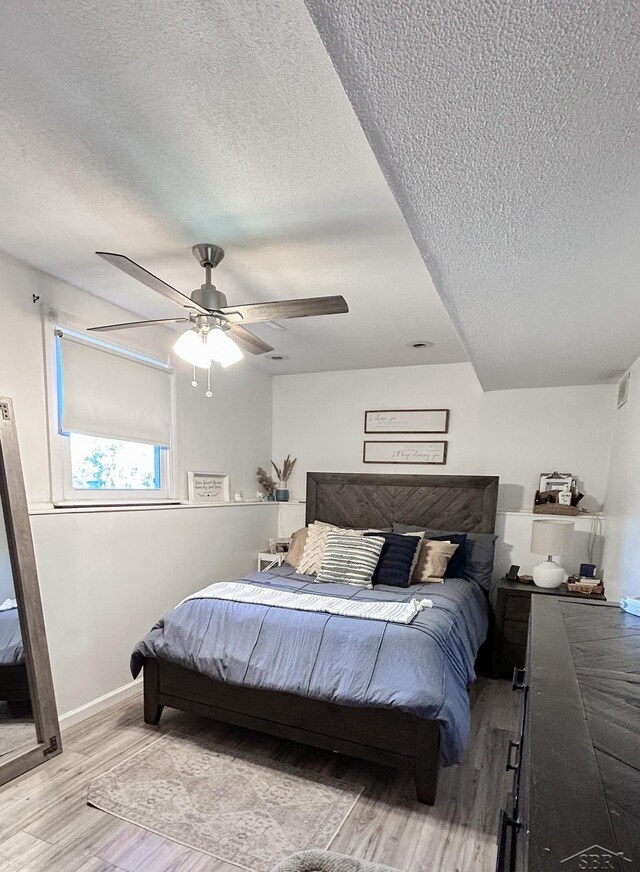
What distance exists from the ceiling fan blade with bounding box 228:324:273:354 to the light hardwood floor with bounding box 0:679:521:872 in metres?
2.21

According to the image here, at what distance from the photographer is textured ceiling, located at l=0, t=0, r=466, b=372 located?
104 centimetres

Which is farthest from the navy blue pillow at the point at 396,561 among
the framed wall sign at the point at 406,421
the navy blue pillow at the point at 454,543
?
the framed wall sign at the point at 406,421

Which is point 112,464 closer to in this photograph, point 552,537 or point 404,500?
point 404,500

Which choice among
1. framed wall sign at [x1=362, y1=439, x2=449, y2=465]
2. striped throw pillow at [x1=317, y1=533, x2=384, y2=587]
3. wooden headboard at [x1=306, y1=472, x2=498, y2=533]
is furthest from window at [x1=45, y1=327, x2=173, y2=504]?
framed wall sign at [x1=362, y1=439, x2=449, y2=465]

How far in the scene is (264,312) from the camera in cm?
200

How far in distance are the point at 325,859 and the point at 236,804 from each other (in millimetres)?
517

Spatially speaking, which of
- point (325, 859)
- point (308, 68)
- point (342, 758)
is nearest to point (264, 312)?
point (308, 68)

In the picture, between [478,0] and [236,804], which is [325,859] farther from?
[478,0]

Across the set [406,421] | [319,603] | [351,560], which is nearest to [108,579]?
[319,603]

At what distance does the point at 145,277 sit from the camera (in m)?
1.72

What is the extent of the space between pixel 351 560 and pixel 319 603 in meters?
0.72

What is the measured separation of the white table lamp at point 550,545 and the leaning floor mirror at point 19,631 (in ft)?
10.7

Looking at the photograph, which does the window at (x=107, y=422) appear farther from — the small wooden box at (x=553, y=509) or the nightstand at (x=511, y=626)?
the small wooden box at (x=553, y=509)

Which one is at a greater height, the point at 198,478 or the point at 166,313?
the point at 166,313
